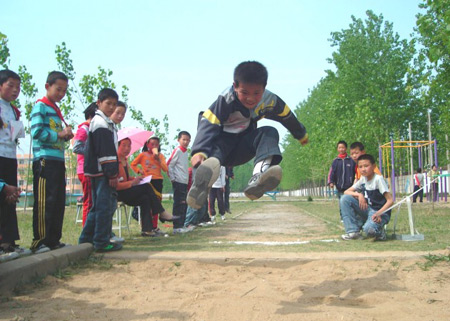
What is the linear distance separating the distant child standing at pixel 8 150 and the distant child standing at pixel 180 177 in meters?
3.83

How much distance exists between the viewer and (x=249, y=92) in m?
4.07

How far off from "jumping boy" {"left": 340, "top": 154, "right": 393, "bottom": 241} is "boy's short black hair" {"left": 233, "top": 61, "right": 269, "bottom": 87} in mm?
3420

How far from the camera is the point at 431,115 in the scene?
32.3m

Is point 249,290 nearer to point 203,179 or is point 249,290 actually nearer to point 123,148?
point 203,179

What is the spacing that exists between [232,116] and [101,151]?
2049 mm

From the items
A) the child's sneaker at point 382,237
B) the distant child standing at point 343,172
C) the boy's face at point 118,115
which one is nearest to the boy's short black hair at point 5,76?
the boy's face at point 118,115

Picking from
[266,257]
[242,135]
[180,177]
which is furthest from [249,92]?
[180,177]

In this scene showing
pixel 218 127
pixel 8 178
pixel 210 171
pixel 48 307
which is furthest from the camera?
pixel 8 178

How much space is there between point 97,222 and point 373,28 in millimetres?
31853

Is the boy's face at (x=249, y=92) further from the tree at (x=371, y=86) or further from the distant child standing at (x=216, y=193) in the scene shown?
the tree at (x=371, y=86)

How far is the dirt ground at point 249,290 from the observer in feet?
10.5

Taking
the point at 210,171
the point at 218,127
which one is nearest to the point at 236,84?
the point at 218,127

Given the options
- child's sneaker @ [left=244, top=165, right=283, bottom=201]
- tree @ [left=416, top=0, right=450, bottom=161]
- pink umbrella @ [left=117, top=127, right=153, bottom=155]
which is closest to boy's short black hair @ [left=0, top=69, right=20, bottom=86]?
child's sneaker @ [left=244, top=165, right=283, bottom=201]

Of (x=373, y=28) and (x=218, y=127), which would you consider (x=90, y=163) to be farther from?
(x=373, y=28)
